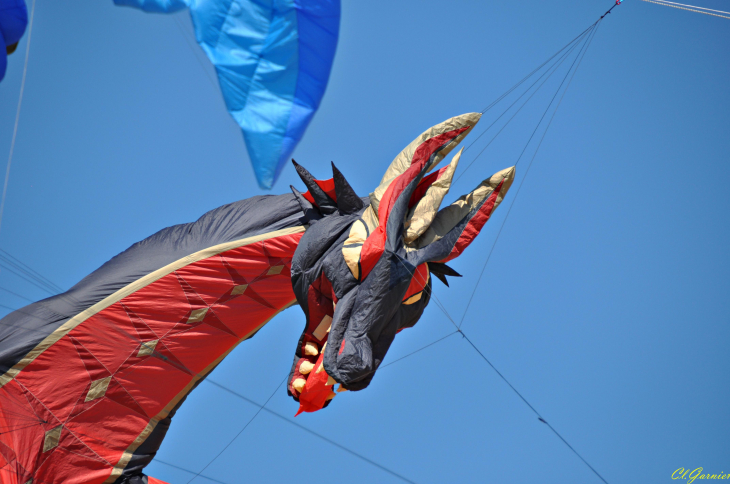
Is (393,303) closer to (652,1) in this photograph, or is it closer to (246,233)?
(246,233)

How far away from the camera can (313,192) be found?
7.16m

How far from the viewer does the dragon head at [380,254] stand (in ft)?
20.1

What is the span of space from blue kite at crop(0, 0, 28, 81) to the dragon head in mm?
4052

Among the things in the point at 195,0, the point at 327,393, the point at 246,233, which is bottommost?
the point at 327,393

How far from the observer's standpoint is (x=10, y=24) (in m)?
7.92

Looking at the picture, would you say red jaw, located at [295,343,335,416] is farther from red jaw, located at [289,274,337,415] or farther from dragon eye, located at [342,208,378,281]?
dragon eye, located at [342,208,378,281]

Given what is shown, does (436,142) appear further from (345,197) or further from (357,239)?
(357,239)

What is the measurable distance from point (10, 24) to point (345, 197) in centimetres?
Result: 462

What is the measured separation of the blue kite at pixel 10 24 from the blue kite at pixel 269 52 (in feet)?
5.52

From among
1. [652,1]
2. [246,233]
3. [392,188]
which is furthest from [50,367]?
[652,1]

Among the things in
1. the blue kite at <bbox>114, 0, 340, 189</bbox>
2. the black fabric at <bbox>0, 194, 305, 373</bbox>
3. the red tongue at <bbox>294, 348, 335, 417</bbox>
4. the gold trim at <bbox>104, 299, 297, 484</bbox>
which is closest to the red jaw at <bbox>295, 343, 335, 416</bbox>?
the red tongue at <bbox>294, 348, 335, 417</bbox>

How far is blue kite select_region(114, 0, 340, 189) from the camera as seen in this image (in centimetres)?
698

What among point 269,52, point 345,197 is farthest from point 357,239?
point 269,52

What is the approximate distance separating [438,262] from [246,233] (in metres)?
2.27
